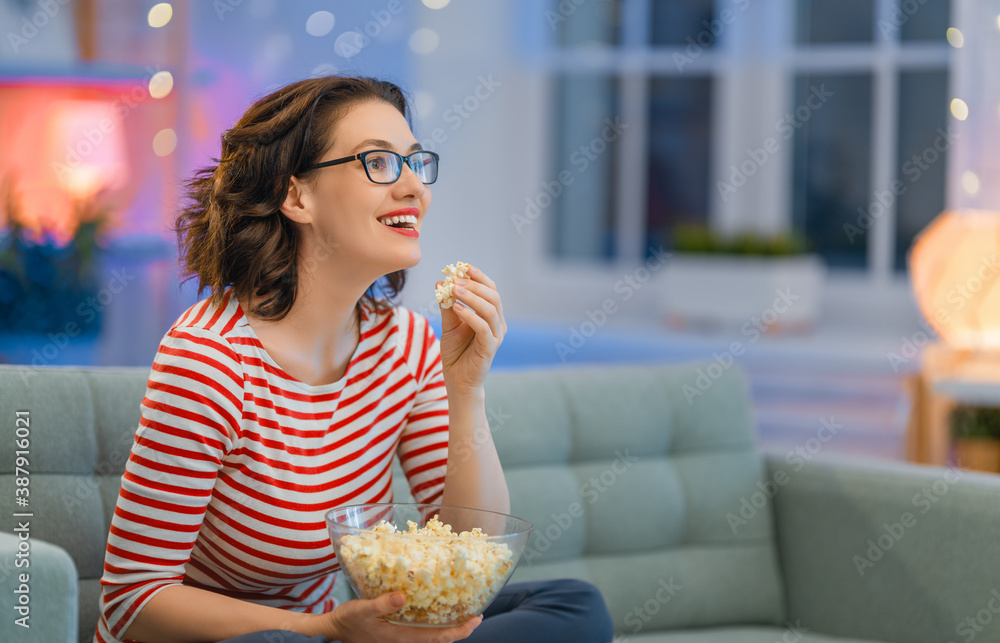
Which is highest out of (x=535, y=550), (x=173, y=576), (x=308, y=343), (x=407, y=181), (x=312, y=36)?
(x=312, y=36)

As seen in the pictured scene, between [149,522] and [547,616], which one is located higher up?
[149,522]

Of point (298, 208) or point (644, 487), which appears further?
point (644, 487)

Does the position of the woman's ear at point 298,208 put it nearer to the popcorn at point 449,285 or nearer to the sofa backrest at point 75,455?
the popcorn at point 449,285

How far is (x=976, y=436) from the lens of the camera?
98.1 inches

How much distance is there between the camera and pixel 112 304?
7.68 feet

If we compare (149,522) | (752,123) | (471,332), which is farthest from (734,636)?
(752,123)

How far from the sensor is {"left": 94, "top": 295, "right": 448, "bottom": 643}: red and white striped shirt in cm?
104

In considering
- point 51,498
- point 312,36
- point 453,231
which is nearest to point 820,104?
point 453,231

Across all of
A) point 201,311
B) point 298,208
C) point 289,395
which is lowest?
point 289,395

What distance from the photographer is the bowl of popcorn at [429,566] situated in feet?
3.02

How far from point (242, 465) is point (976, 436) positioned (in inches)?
80.7

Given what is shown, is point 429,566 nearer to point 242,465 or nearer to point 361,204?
Result: point 242,465

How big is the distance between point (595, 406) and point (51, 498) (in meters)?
0.83

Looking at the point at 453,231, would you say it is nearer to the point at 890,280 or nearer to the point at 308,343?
the point at 890,280
